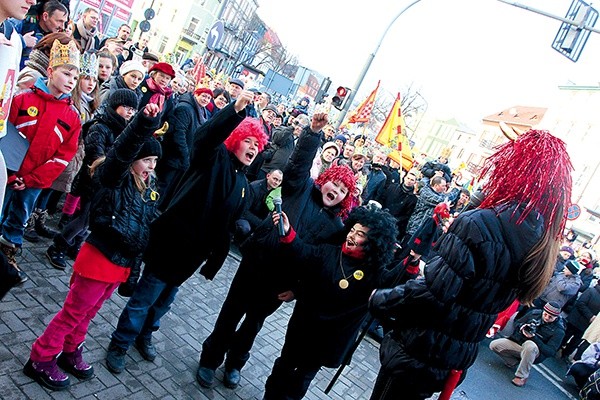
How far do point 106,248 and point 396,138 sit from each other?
7.96 m

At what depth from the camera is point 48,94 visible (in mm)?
3893

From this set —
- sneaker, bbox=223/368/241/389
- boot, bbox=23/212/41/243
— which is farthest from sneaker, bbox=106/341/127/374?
boot, bbox=23/212/41/243

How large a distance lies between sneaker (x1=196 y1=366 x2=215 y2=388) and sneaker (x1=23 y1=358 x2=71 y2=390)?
3.68 ft

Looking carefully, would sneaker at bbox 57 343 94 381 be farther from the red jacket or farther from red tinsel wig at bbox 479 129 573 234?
red tinsel wig at bbox 479 129 573 234

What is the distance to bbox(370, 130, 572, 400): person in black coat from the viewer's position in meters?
2.60

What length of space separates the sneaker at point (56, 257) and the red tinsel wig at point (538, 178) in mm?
4019

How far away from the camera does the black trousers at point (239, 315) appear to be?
387cm

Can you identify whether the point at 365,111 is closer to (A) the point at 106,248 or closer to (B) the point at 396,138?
(B) the point at 396,138

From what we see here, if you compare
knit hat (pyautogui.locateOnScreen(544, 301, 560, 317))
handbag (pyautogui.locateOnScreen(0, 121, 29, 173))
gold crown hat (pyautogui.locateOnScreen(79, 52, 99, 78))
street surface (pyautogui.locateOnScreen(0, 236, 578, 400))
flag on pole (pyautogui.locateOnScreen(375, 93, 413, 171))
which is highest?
flag on pole (pyautogui.locateOnScreen(375, 93, 413, 171))

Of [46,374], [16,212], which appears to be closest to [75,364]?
[46,374]

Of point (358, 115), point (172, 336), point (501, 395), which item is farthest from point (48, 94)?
point (358, 115)

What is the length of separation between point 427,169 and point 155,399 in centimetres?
840

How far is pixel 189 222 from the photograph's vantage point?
141 inches

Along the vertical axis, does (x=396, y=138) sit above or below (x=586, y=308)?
above
